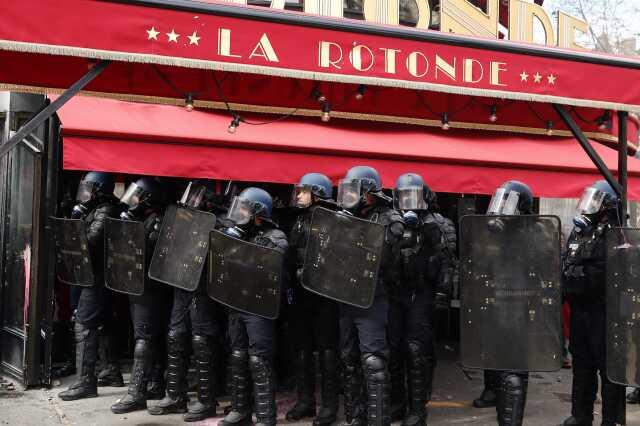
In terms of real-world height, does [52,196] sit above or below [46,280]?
above

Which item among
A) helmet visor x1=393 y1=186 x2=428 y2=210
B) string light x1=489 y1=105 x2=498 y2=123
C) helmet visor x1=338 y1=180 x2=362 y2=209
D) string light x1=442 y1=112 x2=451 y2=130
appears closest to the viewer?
helmet visor x1=338 y1=180 x2=362 y2=209

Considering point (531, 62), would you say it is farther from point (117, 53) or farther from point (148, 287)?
point (148, 287)

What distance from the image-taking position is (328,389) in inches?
224

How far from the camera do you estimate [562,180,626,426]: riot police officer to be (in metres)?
5.25

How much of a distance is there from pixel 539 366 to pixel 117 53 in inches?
128

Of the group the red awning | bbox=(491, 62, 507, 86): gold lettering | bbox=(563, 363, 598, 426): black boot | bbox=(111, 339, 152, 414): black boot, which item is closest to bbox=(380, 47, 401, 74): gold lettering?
bbox=(491, 62, 507, 86): gold lettering

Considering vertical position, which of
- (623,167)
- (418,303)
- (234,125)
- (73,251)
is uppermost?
(234,125)

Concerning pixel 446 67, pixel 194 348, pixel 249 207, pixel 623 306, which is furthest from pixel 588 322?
pixel 194 348

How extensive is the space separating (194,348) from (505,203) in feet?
8.63

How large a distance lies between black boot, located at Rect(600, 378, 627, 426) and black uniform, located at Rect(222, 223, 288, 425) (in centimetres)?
241

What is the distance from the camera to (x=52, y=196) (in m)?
6.68

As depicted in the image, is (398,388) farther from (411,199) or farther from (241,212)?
(241,212)

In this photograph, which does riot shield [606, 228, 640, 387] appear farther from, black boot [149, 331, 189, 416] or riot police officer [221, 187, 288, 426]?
black boot [149, 331, 189, 416]

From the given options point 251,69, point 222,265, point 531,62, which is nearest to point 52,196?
point 222,265
